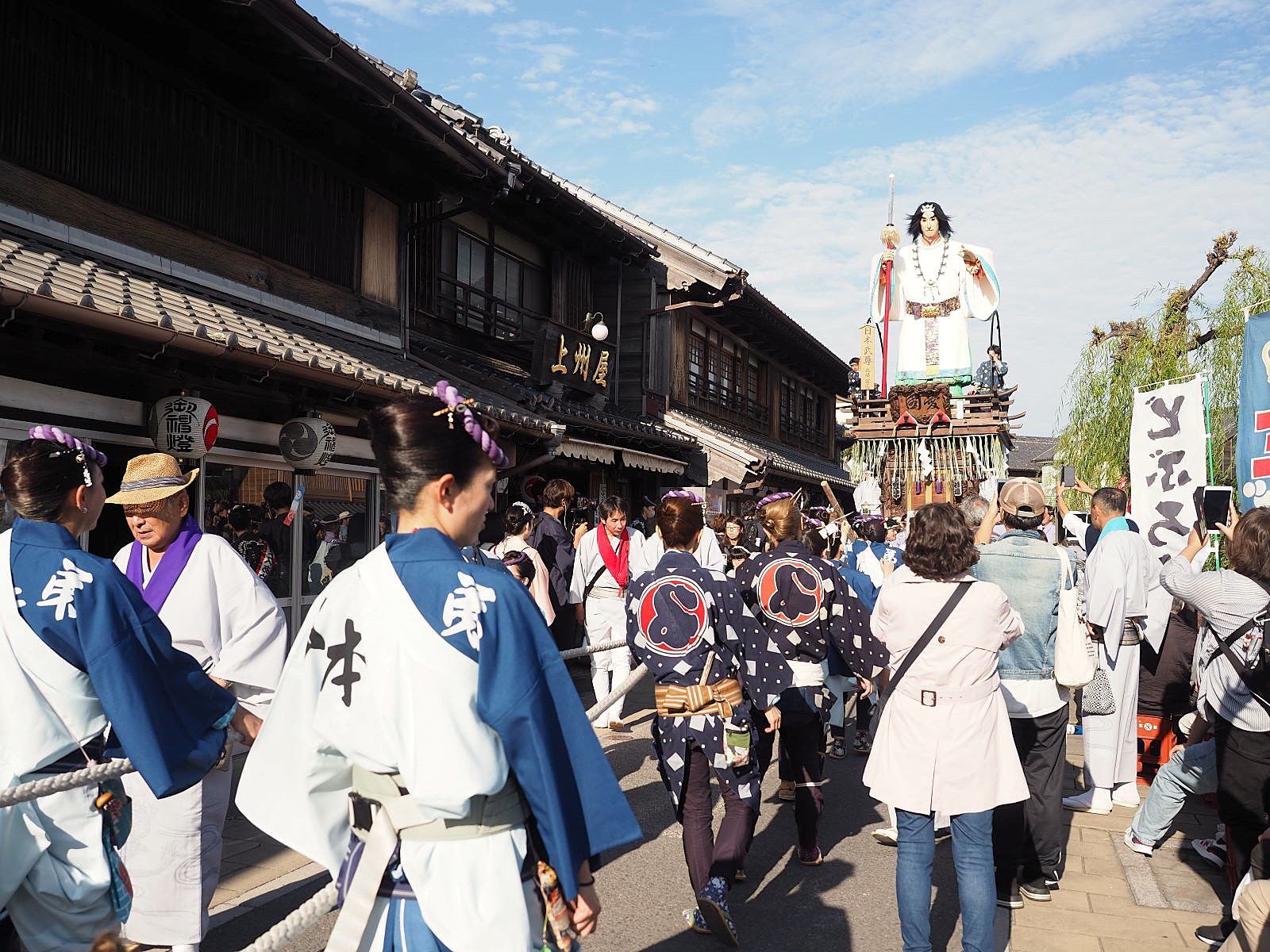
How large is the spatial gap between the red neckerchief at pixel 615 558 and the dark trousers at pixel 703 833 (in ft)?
14.8

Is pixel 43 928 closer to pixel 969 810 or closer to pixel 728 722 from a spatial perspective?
pixel 728 722

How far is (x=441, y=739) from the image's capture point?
1992 millimetres

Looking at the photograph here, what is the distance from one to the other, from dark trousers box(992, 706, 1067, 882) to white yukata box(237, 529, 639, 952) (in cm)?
324

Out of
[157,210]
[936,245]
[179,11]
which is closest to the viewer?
[179,11]

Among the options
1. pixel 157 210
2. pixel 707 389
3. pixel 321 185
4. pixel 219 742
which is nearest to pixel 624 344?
pixel 707 389

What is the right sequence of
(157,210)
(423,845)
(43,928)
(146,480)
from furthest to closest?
(157,210), (146,480), (43,928), (423,845)

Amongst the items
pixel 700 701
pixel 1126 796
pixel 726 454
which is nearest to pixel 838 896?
pixel 700 701

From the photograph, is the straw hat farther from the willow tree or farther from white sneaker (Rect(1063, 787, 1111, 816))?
the willow tree

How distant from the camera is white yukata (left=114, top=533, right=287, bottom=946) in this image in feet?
11.6

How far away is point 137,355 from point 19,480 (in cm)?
414

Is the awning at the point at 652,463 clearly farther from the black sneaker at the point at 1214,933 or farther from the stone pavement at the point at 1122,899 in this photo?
the black sneaker at the point at 1214,933

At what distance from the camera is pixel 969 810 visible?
367cm

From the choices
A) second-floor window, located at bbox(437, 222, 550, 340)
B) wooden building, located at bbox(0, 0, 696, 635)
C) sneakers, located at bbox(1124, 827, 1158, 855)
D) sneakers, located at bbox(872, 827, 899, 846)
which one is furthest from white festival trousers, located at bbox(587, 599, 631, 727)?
second-floor window, located at bbox(437, 222, 550, 340)

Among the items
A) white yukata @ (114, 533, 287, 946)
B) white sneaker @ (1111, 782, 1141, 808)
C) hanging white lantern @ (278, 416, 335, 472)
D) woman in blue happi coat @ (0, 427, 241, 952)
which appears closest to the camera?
woman in blue happi coat @ (0, 427, 241, 952)
